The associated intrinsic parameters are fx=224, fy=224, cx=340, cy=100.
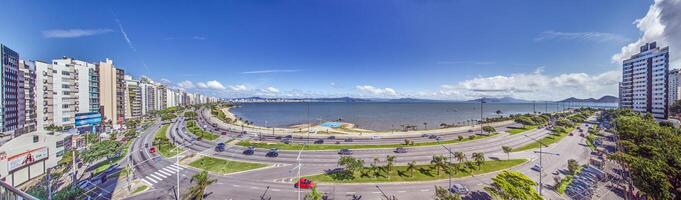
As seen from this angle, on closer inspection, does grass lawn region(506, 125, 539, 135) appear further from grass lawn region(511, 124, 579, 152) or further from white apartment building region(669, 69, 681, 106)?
white apartment building region(669, 69, 681, 106)

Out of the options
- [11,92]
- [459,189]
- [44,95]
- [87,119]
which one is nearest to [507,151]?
[459,189]

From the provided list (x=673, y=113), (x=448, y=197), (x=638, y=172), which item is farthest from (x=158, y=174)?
(x=673, y=113)

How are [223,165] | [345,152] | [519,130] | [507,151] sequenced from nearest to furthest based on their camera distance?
[223,165], [507,151], [345,152], [519,130]

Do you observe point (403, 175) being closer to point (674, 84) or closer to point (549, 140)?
point (549, 140)

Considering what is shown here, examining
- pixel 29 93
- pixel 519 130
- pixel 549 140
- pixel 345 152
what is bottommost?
pixel 345 152

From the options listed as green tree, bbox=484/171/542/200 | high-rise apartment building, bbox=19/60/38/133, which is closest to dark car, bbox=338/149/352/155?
green tree, bbox=484/171/542/200

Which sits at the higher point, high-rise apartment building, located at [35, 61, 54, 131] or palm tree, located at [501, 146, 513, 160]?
high-rise apartment building, located at [35, 61, 54, 131]

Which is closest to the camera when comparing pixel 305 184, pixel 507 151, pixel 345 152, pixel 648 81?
pixel 305 184
